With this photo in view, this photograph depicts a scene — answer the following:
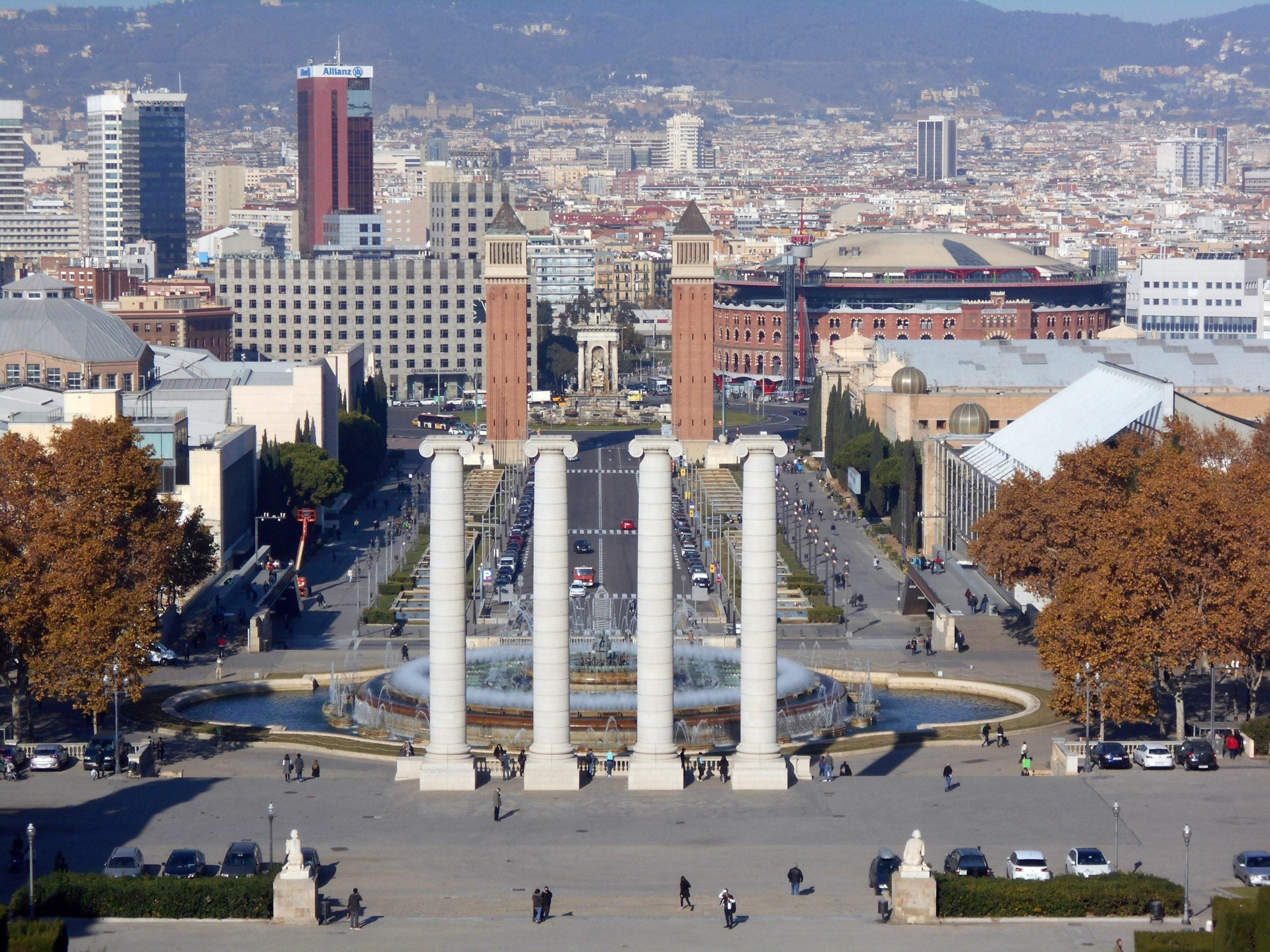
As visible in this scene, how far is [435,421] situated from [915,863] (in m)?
132

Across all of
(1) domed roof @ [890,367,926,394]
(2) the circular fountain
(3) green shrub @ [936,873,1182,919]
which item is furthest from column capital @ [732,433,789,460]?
(1) domed roof @ [890,367,926,394]

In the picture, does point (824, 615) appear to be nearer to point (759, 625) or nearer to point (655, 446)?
point (759, 625)

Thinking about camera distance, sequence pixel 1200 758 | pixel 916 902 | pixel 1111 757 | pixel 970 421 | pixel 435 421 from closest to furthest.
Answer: pixel 916 902
pixel 1200 758
pixel 1111 757
pixel 970 421
pixel 435 421

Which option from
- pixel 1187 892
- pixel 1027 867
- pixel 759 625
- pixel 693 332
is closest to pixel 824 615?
pixel 759 625

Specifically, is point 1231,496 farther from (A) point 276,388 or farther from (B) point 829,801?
(A) point 276,388

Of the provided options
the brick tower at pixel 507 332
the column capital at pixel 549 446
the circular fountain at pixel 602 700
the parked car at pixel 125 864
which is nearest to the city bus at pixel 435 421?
the brick tower at pixel 507 332

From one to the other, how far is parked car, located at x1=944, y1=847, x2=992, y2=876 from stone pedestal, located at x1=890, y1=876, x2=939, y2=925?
6.00 ft

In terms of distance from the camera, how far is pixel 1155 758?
57031 mm

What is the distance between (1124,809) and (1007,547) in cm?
2477

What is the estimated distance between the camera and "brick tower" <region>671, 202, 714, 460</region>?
15375cm

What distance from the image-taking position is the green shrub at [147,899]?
43.7 m

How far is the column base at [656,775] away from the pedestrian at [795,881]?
8511 mm

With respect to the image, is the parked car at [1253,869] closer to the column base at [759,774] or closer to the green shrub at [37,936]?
the column base at [759,774]

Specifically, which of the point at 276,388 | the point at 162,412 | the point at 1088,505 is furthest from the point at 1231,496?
the point at 276,388
